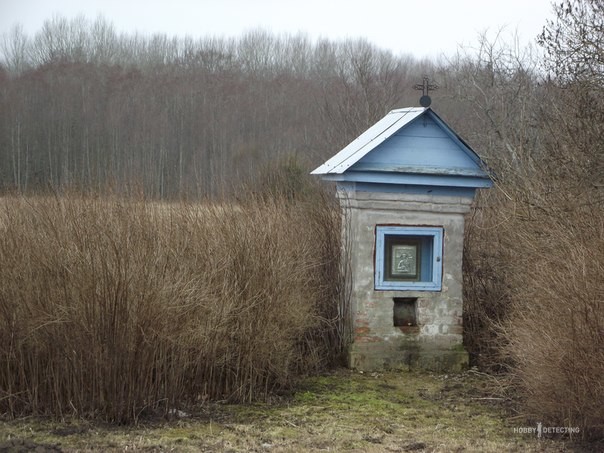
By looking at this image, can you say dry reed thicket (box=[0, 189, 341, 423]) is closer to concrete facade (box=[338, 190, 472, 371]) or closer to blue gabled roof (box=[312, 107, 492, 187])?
concrete facade (box=[338, 190, 472, 371])

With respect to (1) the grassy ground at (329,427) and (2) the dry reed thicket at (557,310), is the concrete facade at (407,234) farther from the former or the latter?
(1) the grassy ground at (329,427)

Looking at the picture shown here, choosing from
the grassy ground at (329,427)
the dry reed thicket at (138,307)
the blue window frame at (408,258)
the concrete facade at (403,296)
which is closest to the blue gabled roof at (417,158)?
the concrete facade at (403,296)

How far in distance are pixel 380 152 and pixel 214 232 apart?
6.88ft

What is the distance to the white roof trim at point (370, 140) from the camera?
28.5 ft

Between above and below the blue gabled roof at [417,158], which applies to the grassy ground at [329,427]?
below

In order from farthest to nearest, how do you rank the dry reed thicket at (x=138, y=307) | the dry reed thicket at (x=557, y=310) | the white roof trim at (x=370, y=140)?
the white roof trim at (x=370, y=140) < the dry reed thicket at (x=138, y=307) < the dry reed thicket at (x=557, y=310)

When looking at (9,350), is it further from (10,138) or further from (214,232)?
(10,138)

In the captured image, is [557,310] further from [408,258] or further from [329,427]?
[408,258]

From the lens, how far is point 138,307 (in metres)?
6.59

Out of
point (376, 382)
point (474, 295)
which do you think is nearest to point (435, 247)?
point (474, 295)

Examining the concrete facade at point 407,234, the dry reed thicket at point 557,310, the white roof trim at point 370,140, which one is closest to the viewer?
the dry reed thicket at point 557,310

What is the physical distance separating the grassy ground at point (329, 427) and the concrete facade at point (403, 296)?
793mm

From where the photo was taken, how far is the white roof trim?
8.68 meters

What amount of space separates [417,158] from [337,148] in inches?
588
